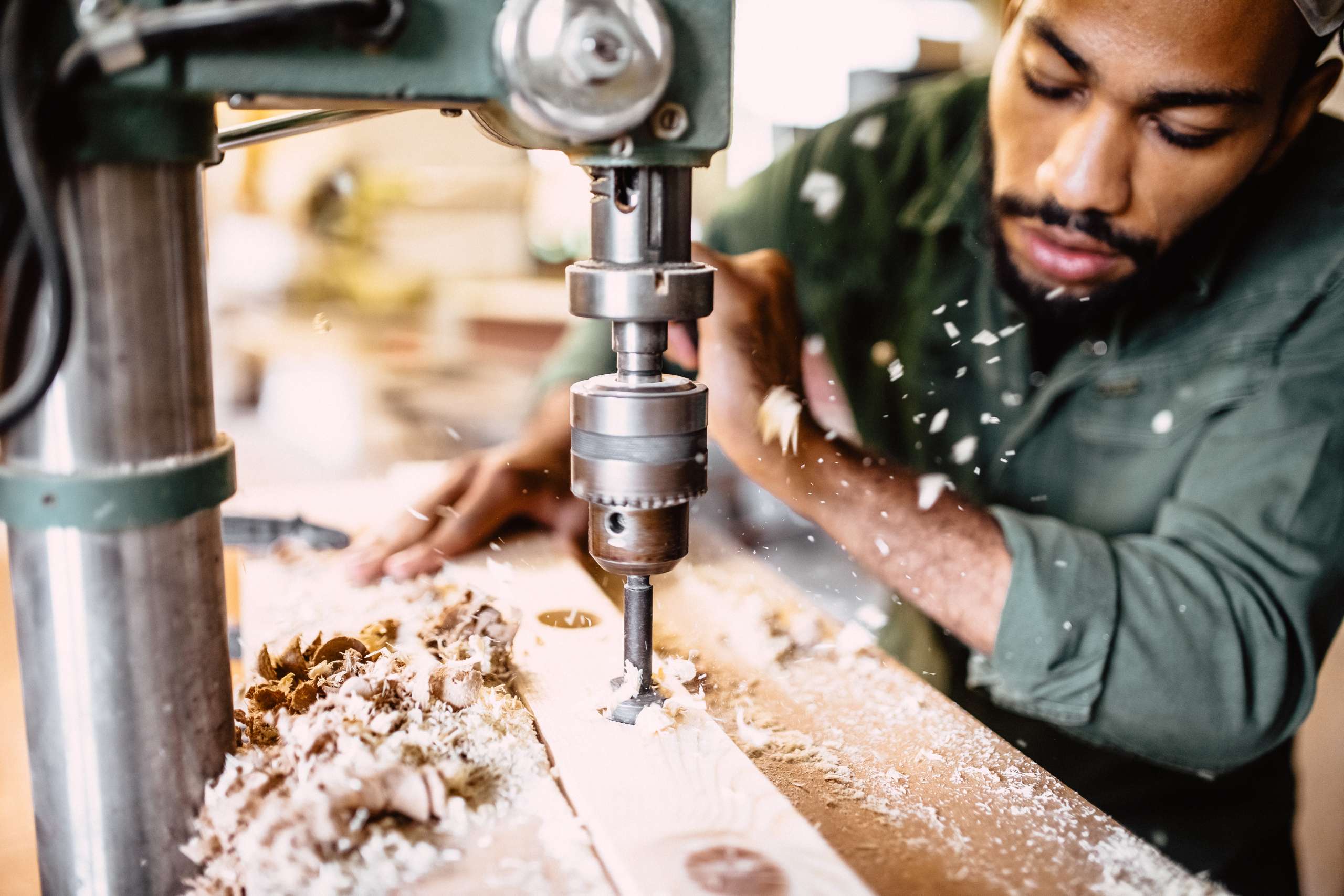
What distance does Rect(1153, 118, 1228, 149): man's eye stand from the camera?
1308 millimetres

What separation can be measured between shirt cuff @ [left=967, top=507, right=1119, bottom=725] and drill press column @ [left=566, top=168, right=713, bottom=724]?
67 cm

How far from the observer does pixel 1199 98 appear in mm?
1256

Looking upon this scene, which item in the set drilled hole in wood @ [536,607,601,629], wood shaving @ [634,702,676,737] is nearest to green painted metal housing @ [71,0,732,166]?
wood shaving @ [634,702,676,737]

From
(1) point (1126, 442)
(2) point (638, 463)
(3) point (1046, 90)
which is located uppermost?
(3) point (1046, 90)

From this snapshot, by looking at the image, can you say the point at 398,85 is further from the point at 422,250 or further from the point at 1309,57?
the point at 422,250

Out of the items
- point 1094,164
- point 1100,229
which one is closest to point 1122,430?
point 1100,229

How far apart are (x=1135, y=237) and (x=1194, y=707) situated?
664 millimetres

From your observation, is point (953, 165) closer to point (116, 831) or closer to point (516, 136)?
point (516, 136)

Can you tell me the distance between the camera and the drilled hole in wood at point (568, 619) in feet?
3.46

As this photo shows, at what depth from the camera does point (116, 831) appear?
63cm

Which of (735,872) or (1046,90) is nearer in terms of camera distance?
(735,872)

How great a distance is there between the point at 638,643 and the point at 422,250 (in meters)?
3.87

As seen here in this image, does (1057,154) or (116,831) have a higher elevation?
(1057,154)

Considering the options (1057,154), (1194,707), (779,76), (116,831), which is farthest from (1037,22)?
(779,76)
